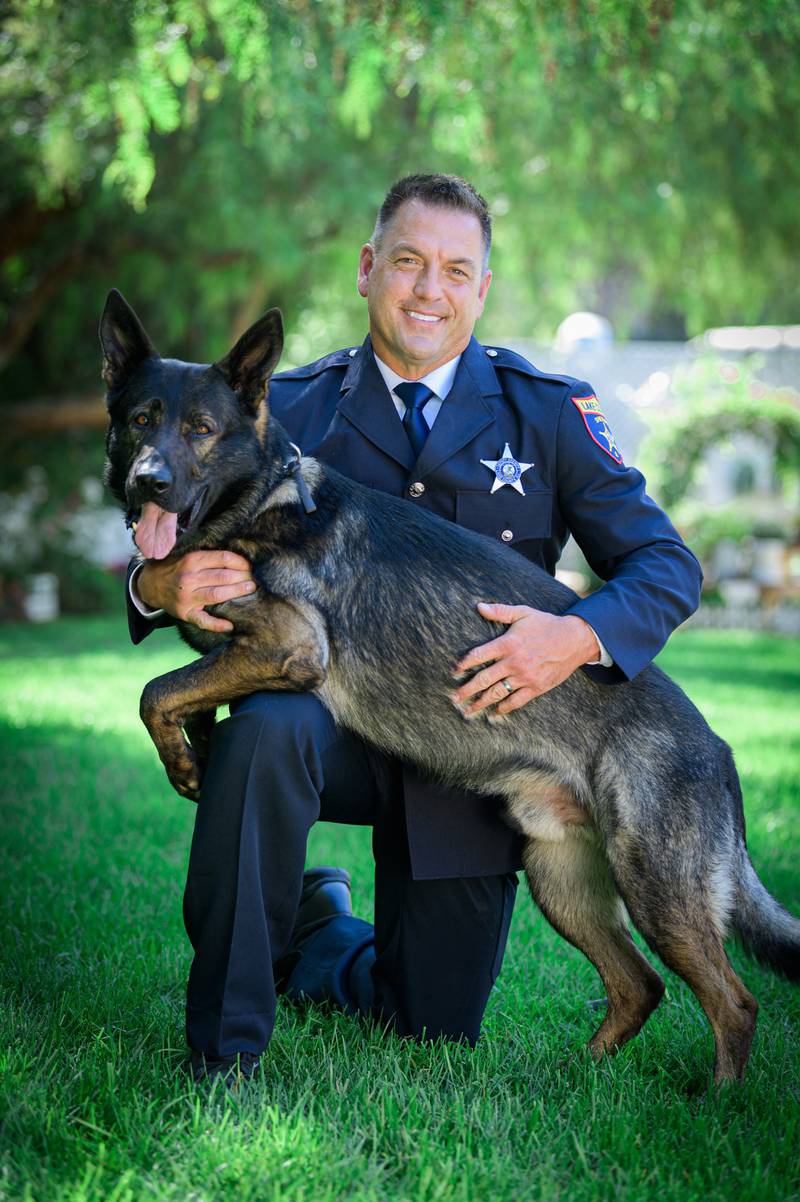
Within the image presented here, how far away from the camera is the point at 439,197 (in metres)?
3.06

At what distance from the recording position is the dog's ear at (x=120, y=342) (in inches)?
103

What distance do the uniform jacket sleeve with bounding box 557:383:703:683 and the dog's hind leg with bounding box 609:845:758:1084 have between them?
1.50 ft

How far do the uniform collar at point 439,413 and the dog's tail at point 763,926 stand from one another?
1113 mm

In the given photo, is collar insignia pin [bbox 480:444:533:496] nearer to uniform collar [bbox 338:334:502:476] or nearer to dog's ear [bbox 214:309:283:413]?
uniform collar [bbox 338:334:502:476]

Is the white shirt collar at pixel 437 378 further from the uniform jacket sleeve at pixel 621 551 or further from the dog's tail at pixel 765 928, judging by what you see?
the dog's tail at pixel 765 928

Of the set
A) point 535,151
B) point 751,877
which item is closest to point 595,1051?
point 751,877

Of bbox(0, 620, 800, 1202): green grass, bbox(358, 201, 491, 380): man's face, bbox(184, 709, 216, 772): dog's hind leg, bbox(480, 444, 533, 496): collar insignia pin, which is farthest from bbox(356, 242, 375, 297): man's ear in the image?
bbox(0, 620, 800, 1202): green grass

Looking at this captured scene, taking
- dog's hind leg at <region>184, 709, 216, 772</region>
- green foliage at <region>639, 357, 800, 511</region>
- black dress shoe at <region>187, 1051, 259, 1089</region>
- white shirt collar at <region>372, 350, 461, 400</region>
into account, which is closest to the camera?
black dress shoe at <region>187, 1051, 259, 1089</region>

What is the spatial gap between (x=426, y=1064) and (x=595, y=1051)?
0.44 m

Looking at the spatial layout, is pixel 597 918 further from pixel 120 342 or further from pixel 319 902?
pixel 120 342

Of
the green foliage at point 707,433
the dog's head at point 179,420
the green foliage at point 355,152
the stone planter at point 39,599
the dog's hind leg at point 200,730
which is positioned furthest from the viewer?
the stone planter at point 39,599

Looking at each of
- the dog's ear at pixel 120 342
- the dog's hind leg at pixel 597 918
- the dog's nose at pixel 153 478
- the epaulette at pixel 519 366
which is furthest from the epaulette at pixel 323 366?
the dog's hind leg at pixel 597 918

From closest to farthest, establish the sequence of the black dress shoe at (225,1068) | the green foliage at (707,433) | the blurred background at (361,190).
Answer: the black dress shoe at (225,1068), the blurred background at (361,190), the green foliage at (707,433)

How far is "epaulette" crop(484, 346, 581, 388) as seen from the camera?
3082 mm
